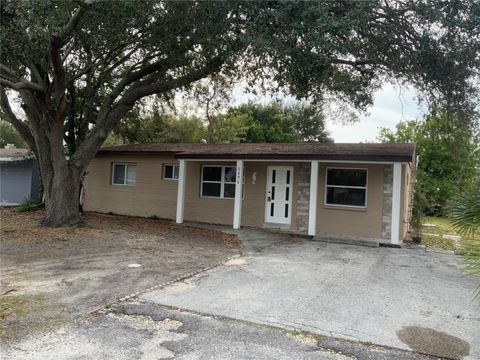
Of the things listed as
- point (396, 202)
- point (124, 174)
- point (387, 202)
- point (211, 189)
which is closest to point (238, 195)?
point (211, 189)

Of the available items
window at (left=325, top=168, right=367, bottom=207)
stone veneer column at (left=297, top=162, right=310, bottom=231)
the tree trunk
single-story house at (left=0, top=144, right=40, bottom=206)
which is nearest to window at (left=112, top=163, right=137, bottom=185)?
the tree trunk

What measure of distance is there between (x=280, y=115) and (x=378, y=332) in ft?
112

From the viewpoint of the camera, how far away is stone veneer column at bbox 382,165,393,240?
1248 centimetres

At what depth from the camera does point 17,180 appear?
2222 cm

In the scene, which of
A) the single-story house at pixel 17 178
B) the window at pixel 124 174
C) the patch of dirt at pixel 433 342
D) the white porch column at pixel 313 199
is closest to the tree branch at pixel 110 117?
Answer: the window at pixel 124 174

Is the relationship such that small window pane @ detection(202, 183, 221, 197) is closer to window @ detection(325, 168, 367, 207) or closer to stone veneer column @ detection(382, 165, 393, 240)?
window @ detection(325, 168, 367, 207)

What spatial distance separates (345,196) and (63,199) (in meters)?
8.59

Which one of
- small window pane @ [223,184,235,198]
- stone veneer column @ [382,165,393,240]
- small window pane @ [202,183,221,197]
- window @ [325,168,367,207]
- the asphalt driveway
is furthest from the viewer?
small window pane @ [202,183,221,197]

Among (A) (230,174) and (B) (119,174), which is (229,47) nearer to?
(A) (230,174)

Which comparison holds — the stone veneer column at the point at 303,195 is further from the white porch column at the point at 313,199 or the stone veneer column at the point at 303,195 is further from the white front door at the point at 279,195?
the white porch column at the point at 313,199

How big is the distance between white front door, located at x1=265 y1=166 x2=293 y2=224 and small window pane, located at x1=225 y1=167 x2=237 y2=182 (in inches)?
53.8

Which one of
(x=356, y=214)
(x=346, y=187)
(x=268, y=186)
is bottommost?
(x=356, y=214)

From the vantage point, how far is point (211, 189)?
15711 millimetres

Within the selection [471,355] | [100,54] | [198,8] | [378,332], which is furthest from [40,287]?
[100,54]
